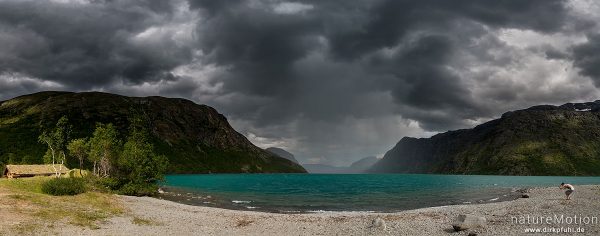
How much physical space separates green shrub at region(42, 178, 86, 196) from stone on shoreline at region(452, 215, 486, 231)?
51263 mm

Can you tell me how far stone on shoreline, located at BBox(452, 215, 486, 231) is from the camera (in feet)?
111

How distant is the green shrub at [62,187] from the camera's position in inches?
2112

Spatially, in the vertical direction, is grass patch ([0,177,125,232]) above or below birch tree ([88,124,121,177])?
below

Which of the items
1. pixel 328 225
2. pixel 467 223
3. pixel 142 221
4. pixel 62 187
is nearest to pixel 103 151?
pixel 62 187

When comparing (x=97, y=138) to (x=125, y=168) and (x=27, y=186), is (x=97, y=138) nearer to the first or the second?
(x=125, y=168)

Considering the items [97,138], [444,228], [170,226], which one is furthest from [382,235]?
[97,138]

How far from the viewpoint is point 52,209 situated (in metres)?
40.3

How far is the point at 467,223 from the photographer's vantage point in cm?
A: 3394

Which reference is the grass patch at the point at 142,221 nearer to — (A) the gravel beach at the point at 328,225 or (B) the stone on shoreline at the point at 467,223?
(A) the gravel beach at the point at 328,225

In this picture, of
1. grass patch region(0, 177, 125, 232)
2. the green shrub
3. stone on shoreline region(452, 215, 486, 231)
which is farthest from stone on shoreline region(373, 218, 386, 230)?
the green shrub

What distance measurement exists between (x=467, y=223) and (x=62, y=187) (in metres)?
52.7

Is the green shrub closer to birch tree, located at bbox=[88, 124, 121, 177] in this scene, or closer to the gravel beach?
the gravel beach

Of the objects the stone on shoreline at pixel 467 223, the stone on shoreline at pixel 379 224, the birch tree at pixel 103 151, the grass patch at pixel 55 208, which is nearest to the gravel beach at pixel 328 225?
the stone on shoreline at pixel 379 224

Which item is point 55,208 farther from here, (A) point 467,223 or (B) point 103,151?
(B) point 103,151
